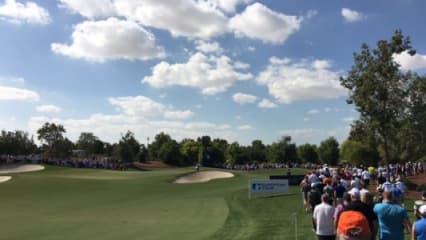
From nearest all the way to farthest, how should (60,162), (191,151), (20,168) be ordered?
(20,168) < (60,162) < (191,151)

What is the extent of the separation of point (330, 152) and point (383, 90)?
98049 mm

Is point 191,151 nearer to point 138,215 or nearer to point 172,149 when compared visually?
point 172,149

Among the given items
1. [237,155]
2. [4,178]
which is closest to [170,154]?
[237,155]

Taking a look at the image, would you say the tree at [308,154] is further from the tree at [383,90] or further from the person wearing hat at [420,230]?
the person wearing hat at [420,230]

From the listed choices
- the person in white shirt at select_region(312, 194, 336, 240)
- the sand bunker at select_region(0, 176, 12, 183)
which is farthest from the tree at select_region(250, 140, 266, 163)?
the person in white shirt at select_region(312, 194, 336, 240)

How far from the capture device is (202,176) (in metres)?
56.4

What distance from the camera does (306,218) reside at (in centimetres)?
2039

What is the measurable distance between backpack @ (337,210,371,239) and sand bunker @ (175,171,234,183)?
4351cm

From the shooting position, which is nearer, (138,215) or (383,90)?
(138,215)

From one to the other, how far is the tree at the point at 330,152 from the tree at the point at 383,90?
95846mm

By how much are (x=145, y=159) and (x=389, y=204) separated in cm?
11415

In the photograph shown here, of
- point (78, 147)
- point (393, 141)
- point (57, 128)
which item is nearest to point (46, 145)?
point (57, 128)

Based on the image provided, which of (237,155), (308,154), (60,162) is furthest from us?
(308,154)

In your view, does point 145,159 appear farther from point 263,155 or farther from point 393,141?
point 393,141
